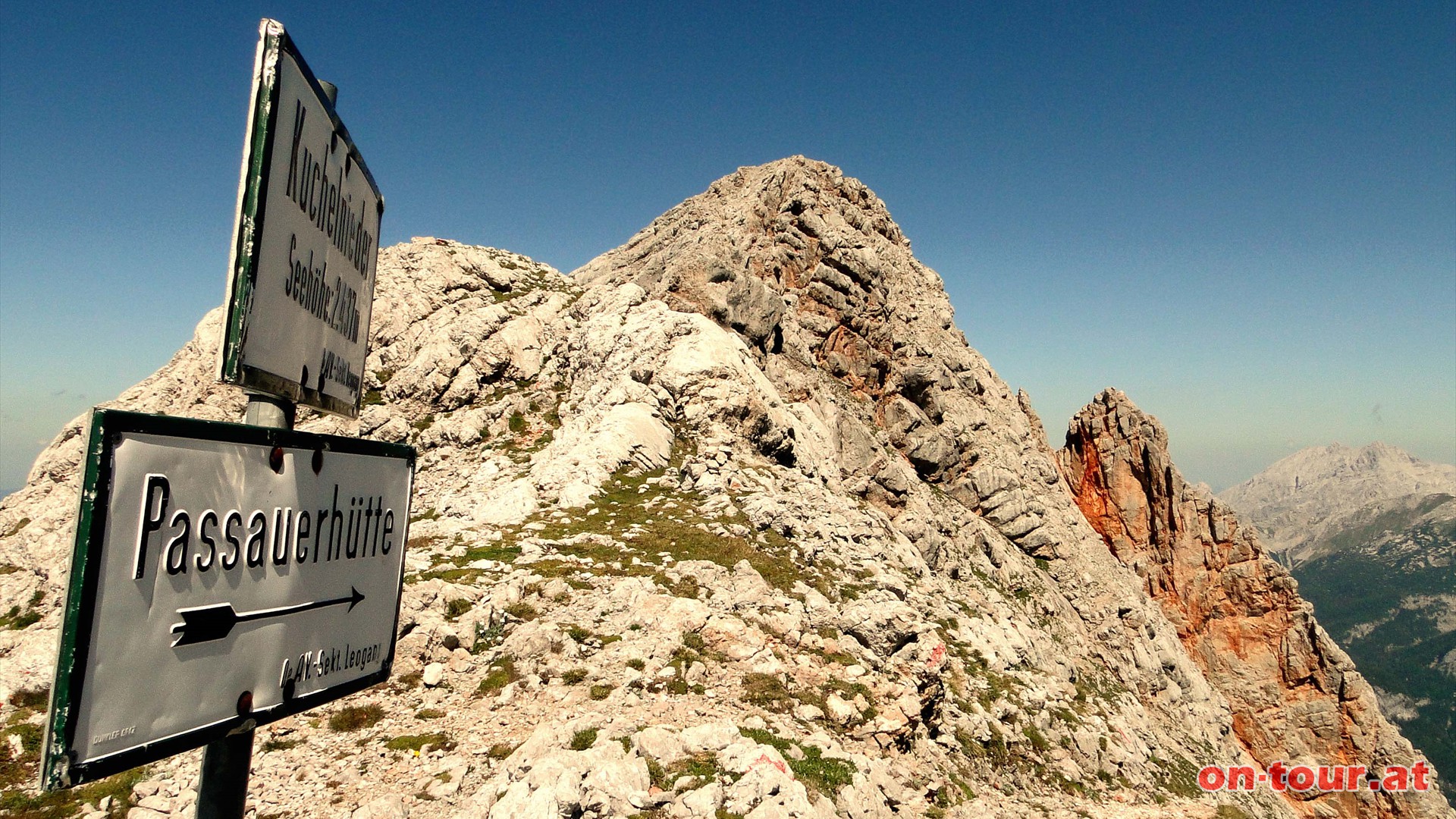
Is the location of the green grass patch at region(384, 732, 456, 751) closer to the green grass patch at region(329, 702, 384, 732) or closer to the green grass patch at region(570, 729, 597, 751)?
the green grass patch at region(329, 702, 384, 732)

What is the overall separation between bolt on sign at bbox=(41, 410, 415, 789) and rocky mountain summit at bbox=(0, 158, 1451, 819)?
15.3 ft

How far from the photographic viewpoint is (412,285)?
130 feet

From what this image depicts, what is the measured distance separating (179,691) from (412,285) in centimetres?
4162

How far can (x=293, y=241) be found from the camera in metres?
3.29

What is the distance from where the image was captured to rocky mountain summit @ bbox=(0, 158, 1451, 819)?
39.5 ft

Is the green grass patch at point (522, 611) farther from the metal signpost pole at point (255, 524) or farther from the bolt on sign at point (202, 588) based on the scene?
the bolt on sign at point (202, 588)

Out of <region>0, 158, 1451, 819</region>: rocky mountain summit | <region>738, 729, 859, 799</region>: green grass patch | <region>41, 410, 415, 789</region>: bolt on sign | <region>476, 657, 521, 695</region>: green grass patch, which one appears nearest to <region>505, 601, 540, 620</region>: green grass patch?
<region>0, 158, 1451, 819</region>: rocky mountain summit

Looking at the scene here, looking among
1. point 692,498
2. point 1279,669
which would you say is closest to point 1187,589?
point 1279,669

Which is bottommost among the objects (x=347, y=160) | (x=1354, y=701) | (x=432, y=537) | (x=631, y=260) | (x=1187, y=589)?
(x=1354, y=701)

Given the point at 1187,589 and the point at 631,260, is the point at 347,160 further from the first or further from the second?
the point at 1187,589

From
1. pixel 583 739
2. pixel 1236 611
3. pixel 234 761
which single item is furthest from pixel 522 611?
pixel 1236 611

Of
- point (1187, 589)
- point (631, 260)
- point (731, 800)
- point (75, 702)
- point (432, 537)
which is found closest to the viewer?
point (75, 702)

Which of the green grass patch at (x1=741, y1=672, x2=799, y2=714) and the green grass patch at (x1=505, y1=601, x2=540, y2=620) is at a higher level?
the green grass patch at (x1=505, y1=601, x2=540, y2=620)

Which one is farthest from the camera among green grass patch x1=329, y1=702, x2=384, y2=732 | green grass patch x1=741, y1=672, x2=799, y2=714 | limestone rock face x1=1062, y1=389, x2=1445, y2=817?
limestone rock face x1=1062, y1=389, x2=1445, y2=817
